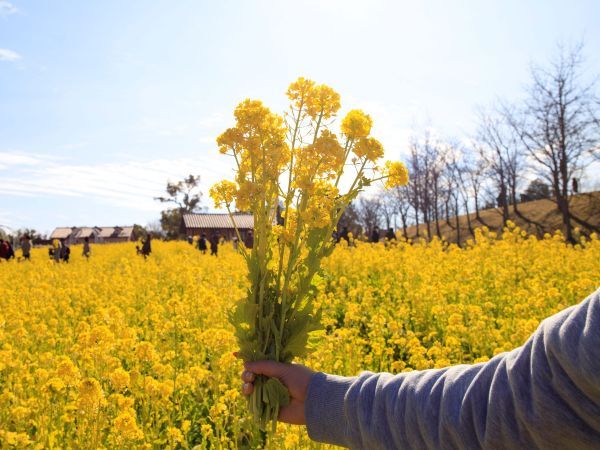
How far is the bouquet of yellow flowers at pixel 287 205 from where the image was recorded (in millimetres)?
1521

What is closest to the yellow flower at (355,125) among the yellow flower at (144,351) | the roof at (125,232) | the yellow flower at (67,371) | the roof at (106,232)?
the yellow flower at (67,371)

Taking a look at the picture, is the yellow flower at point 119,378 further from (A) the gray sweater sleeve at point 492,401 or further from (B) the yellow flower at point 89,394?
(A) the gray sweater sleeve at point 492,401

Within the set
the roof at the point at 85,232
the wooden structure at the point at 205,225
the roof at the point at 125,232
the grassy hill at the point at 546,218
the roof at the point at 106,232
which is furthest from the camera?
the roof at the point at 106,232

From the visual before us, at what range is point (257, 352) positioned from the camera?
1.55 m

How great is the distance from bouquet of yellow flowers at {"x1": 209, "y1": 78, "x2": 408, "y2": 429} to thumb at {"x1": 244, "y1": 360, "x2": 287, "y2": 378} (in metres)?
0.02

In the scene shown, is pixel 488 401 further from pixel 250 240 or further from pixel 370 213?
pixel 370 213

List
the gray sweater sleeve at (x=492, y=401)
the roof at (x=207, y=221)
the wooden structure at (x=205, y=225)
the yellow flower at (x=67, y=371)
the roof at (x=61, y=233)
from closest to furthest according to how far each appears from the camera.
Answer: the gray sweater sleeve at (x=492, y=401) → the yellow flower at (x=67, y=371) → the wooden structure at (x=205, y=225) → the roof at (x=207, y=221) → the roof at (x=61, y=233)

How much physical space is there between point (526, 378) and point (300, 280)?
2.50 ft

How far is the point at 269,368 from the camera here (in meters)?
1.49

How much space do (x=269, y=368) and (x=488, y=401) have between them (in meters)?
0.71

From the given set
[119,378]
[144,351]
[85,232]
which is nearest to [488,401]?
[119,378]

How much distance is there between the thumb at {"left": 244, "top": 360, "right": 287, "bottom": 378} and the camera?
149 centimetres

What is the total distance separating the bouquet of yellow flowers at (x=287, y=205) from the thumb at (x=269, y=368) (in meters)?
0.02

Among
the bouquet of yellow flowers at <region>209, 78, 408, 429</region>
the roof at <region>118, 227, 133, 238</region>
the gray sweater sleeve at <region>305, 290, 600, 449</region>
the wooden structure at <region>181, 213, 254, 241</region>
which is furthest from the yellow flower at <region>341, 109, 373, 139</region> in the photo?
the roof at <region>118, 227, 133, 238</region>
